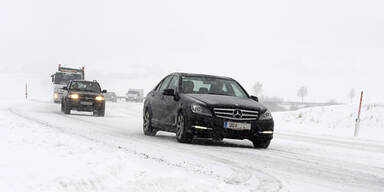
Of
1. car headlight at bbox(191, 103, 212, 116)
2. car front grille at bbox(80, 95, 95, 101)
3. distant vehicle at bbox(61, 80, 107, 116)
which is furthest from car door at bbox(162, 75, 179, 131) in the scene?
car front grille at bbox(80, 95, 95, 101)

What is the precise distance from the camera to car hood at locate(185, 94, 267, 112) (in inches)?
393

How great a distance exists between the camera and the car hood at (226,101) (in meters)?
9.98

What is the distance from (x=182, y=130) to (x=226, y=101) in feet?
3.34

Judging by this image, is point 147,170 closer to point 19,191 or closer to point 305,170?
point 19,191

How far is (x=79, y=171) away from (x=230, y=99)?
5.81 m

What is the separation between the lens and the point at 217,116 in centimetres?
991

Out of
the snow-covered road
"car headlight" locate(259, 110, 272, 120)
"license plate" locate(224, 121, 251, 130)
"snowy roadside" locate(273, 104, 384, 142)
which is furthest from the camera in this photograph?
"snowy roadside" locate(273, 104, 384, 142)

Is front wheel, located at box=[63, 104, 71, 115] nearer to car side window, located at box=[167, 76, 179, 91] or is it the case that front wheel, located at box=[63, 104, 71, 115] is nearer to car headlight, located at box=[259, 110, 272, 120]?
car side window, located at box=[167, 76, 179, 91]

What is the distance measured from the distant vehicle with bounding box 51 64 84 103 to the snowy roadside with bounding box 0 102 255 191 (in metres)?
31.4

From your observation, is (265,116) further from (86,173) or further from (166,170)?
(86,173)

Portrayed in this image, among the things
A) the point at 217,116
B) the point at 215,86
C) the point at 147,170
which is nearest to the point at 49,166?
the point at 147,170

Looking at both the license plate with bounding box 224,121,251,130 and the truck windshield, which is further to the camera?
the truck windshield

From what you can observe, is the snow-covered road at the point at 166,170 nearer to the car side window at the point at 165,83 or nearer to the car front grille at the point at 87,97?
the car side window at the point at 165,83

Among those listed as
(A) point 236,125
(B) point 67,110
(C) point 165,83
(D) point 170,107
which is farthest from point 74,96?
(A) point 236,125
